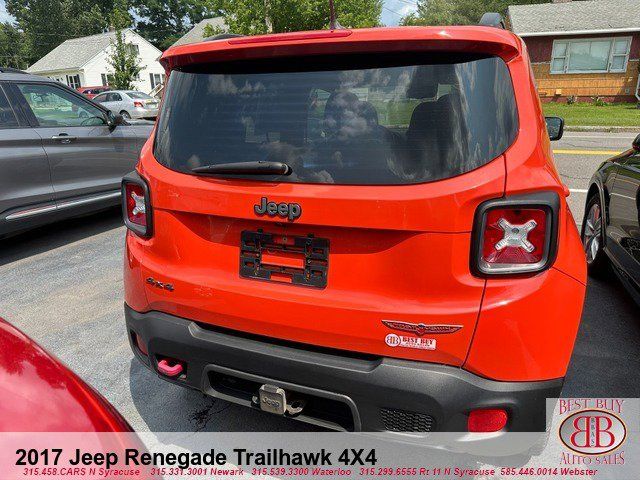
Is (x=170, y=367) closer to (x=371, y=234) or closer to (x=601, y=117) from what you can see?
(x=371, y=234)

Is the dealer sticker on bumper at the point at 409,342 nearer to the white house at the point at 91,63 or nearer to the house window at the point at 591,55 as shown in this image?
the house window at the point at 591,55

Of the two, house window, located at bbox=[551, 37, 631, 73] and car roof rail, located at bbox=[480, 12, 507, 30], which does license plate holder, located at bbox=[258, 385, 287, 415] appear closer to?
car roof rail, located at bbox=[480, 12, 507, 30]

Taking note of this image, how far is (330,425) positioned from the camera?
194 cm

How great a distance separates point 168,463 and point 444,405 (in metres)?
1.41

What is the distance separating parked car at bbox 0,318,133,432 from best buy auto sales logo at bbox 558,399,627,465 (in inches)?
81.5

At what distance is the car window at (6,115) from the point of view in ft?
16.5

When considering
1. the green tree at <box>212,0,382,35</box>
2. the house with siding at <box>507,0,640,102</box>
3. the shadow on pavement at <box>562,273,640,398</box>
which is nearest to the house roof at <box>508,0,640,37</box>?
the house with siding at <box>507,0,640,102</box>

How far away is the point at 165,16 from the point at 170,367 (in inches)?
3125

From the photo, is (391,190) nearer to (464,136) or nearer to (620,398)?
(464,136)

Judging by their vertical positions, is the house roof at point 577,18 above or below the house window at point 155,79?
above

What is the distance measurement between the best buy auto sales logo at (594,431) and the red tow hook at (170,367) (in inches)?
72.2

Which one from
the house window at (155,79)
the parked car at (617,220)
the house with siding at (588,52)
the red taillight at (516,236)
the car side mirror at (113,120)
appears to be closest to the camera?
the red taillight at (516,236)

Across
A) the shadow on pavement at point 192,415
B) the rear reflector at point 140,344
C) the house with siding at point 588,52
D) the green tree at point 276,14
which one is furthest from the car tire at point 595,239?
the house with siding at point 588,52

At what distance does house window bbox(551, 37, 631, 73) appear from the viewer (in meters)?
24.0
